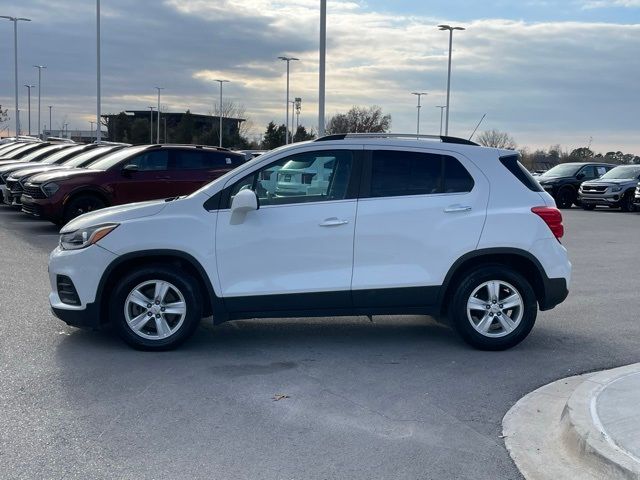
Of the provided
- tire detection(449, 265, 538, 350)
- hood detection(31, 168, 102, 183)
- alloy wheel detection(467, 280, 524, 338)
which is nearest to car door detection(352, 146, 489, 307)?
tire detection(449, 265, 538, 350)

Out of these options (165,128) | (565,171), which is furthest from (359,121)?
(565,171)

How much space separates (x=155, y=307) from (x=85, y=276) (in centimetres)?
66

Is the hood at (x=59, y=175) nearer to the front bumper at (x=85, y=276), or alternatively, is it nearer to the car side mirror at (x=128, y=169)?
the car side mirror at (x=128, y=169)

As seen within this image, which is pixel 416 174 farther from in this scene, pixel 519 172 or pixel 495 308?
pixel 495 308

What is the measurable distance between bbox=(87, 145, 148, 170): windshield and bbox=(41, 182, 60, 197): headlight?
3.43 ft

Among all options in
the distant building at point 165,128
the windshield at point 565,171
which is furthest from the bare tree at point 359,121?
the windshield at point 565,171

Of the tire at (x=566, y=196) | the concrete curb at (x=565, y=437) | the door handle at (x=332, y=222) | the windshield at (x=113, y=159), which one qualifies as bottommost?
the concrete curb at (x=565, y=437)

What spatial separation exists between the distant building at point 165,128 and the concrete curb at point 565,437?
71.8 metres

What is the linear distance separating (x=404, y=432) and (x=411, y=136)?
3.27 m

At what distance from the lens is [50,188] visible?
1491 cm

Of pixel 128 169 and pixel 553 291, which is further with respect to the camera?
pixel 128 169

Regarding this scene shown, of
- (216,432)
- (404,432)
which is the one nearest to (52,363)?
(216,432)

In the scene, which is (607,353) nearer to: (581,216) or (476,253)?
(476,253)

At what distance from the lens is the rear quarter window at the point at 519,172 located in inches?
273
